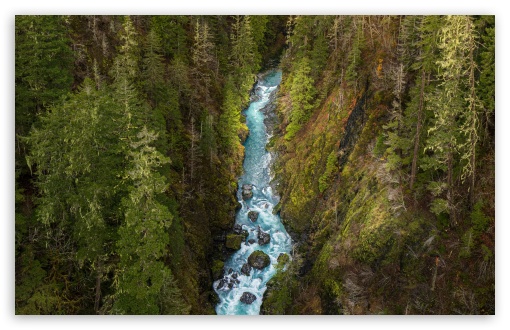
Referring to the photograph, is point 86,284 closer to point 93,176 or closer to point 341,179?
point 93,176

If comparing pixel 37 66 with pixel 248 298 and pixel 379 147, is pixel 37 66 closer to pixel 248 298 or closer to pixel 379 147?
pixel 248 298

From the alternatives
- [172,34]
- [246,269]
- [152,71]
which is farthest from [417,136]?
[172,34]

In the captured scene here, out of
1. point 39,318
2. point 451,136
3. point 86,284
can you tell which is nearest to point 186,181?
point 86,284

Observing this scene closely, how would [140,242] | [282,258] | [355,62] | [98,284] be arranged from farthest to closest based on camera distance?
[355,62] < [282,258] < [98,284] < [140,242]

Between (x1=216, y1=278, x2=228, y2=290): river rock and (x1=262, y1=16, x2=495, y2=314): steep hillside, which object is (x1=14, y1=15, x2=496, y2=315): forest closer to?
(x1=262, y1=16, x2=495, y2=314): steep hillside

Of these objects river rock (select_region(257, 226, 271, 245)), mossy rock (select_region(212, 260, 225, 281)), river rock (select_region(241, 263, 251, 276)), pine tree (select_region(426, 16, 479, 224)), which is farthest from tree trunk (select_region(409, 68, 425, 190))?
mossy rock (select_region(212, 260, 225, 281))

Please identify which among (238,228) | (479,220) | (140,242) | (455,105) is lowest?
(238,228)
